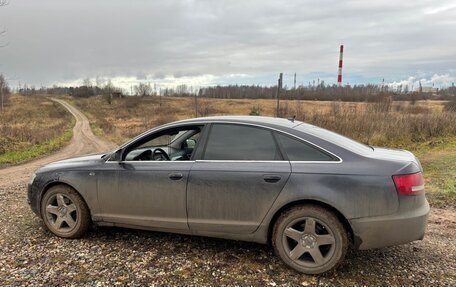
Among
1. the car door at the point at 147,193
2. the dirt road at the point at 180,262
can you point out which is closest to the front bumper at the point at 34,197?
the dirt road at the point at 180,262

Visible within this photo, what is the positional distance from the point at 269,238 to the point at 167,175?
4.24ft

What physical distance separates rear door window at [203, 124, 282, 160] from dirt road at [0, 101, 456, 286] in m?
1.14

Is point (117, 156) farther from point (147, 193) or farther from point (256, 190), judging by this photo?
point (256, 190)

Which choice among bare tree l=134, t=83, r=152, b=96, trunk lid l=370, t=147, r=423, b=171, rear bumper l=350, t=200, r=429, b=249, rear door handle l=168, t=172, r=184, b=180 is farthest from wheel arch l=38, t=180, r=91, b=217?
bare tree l=134, t=83, r=152, b=96

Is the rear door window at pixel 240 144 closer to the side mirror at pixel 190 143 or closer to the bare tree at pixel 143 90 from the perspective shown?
the side mirror at pixel 190 143

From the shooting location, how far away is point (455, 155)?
38.9 ft

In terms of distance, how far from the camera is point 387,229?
3.39 metres

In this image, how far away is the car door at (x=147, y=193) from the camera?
398cm

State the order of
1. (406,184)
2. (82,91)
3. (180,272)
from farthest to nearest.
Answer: (82,91) → (180,272) → (406,184)

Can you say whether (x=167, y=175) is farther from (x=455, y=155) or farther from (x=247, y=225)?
(x=455, y=155)

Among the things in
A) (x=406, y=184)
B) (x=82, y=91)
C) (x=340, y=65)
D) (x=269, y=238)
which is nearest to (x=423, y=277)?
(x=406, y=184)

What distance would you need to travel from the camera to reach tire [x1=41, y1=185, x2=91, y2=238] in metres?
4.48

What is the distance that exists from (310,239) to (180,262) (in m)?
1.40

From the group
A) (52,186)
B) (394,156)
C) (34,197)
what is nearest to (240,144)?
(394,156)
